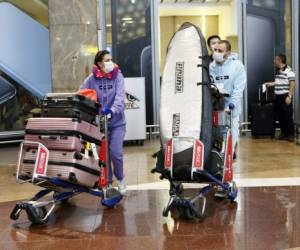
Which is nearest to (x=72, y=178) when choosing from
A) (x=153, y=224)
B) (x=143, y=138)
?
(x=153, y=224)

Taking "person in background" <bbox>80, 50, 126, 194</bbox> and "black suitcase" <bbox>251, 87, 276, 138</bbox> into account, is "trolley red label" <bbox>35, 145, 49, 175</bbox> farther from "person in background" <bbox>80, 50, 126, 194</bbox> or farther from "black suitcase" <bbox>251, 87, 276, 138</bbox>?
"black suitcase" <bbox>251, 87, 276, 138</bbox>

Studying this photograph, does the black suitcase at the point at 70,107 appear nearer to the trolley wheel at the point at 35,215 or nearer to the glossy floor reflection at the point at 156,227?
the trolley wheel at the point at 35,215

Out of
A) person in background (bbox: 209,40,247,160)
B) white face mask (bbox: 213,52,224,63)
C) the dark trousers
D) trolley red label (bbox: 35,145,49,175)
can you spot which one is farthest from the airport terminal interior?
white face mask (bbox: 213,52,224,63)

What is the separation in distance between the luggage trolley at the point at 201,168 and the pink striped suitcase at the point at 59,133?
848mm

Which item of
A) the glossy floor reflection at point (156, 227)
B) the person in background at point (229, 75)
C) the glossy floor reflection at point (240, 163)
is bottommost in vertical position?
the glossy floor reflection at point (156, 227)

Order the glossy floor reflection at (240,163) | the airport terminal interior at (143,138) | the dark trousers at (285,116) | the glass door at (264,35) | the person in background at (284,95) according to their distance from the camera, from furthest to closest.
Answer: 1. the glass door at (264,35)
2. the dark trousers at (285,116)
3. the person in background at (284,95)
4. the glossy floor reflection at (240,163)
5. the airport terminal interior at (143,138)

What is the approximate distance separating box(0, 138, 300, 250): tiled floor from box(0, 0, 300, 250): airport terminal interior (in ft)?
0.04

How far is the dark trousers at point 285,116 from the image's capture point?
419 inches

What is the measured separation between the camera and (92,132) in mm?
5184

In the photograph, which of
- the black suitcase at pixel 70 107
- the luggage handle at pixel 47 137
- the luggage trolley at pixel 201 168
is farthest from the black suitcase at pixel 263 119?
the luggage handle at pixel 47 137

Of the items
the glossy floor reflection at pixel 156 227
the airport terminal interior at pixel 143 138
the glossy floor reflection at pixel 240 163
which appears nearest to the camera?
the glossy floor reflection at pixel 156 227

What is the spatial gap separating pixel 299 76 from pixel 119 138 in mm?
6997

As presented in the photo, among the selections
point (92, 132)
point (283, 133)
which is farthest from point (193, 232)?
point (283, 133)

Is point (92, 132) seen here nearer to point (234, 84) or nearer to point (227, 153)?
point (227, 153)
